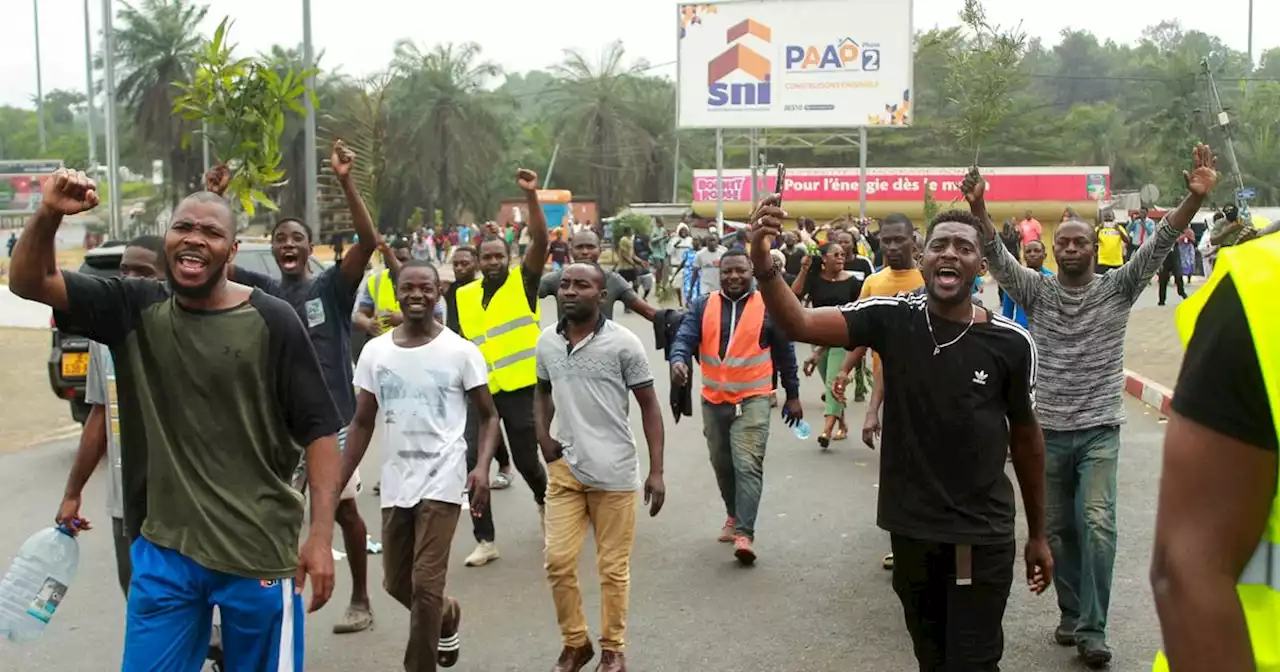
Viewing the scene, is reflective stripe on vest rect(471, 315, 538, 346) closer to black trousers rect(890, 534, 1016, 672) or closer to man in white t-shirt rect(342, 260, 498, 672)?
man in white t-shirt rect(342, 260, 498, 672)

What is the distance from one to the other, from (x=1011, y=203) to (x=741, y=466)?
3676cm

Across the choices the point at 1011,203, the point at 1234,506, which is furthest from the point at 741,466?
the point at 1011,203

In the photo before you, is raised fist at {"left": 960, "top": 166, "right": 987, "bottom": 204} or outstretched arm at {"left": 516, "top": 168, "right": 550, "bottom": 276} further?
outstretched arm at {"left": 516, "top": 168, "right": 550, "bottom": 276}

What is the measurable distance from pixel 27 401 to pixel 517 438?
8.63m

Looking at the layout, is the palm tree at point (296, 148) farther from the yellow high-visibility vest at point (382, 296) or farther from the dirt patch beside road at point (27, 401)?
the yellow high-visibility vest at point (382, 296)

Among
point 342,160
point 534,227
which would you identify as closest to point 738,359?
point 534,227

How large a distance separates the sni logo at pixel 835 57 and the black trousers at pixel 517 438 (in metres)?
27.2

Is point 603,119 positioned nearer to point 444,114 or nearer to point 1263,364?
point 444,114

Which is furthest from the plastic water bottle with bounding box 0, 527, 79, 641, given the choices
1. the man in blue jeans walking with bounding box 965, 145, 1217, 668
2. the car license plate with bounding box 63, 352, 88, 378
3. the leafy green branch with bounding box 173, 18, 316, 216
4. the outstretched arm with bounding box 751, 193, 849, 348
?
the car license plate with bounding box 63, 352, 88, 378

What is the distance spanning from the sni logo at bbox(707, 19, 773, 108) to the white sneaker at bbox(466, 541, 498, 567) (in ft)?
89.6

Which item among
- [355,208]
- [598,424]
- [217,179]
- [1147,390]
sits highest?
[217,179]

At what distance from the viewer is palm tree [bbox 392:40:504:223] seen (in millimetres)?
57688

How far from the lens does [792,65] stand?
3362 centimetres

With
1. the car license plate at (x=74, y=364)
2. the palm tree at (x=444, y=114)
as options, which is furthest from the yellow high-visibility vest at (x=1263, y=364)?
the palm tree at (x=444, y=114)
